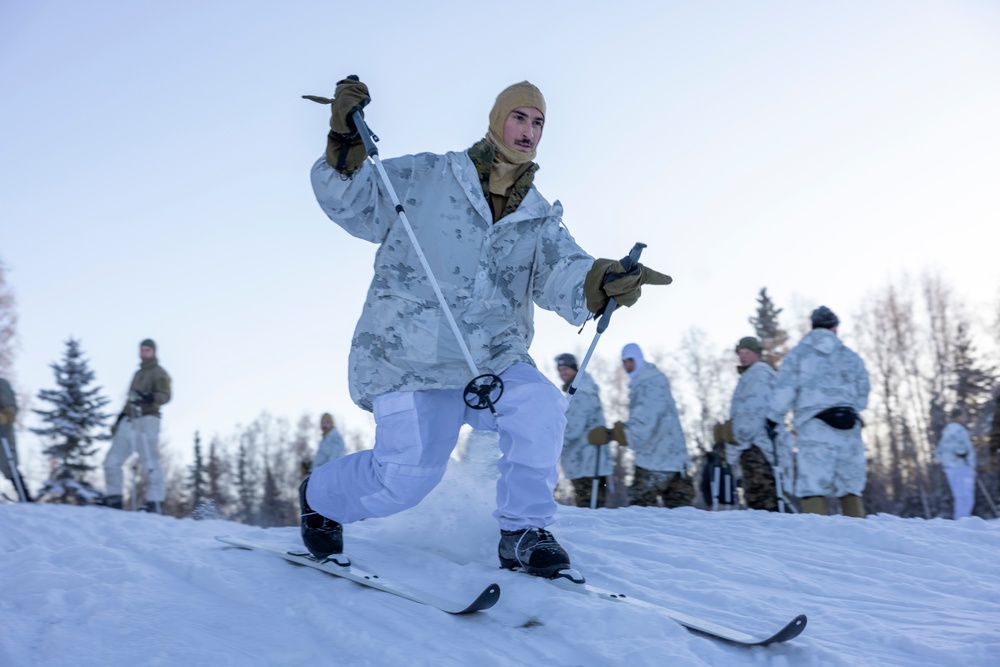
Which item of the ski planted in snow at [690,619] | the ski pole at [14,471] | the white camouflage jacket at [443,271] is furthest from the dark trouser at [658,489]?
the ski pole at [14,471]

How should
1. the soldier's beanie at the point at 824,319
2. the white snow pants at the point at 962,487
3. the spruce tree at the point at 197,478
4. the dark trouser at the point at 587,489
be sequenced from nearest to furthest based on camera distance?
the soldier's beanie at the point at 824,319 < the dark trouser at the point at 587,489 < the white snow pants at the point at 962,487 < the spruce tree at the point at 197,478

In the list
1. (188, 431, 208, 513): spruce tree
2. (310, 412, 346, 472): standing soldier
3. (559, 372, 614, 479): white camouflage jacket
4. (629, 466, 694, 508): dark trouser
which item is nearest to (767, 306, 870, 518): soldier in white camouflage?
(629, 466, 694, 508): dark trouser

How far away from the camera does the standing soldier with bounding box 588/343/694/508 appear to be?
7.34 metres

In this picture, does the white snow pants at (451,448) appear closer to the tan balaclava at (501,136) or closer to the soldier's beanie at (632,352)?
the tan balaclava at (501,136)

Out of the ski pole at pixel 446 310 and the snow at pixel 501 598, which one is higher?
the ski pole at pixel 446 310

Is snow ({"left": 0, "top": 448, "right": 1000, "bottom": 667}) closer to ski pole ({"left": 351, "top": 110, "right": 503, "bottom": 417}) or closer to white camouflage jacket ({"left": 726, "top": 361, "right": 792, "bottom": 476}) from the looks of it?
ski pole ({"left": 351, "top": 110, "right": 503, "bottom": 417})

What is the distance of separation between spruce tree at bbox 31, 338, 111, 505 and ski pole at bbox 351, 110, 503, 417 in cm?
2704

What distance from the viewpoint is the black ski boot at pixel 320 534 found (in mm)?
3203

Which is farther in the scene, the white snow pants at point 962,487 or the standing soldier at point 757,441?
the white snow pants at point 962,487

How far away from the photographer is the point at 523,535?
9.64 ft

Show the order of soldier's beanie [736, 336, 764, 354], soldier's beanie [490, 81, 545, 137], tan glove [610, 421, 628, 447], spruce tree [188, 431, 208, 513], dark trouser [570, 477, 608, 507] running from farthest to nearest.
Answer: spruce tree [188, 431, 208, 513] → dark trouser [570, 477, 608, 507] → tan glove [610, 421, 628, 447] → soldier's beanie [736, 336, 764, 354] → soldier's beanie [490, 81, 545, 137]

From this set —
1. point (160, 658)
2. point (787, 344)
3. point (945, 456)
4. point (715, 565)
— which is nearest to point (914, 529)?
point (715, 565)

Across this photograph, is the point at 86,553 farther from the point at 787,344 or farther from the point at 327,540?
the point at 787,344

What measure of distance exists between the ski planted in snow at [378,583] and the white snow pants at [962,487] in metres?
9.16
